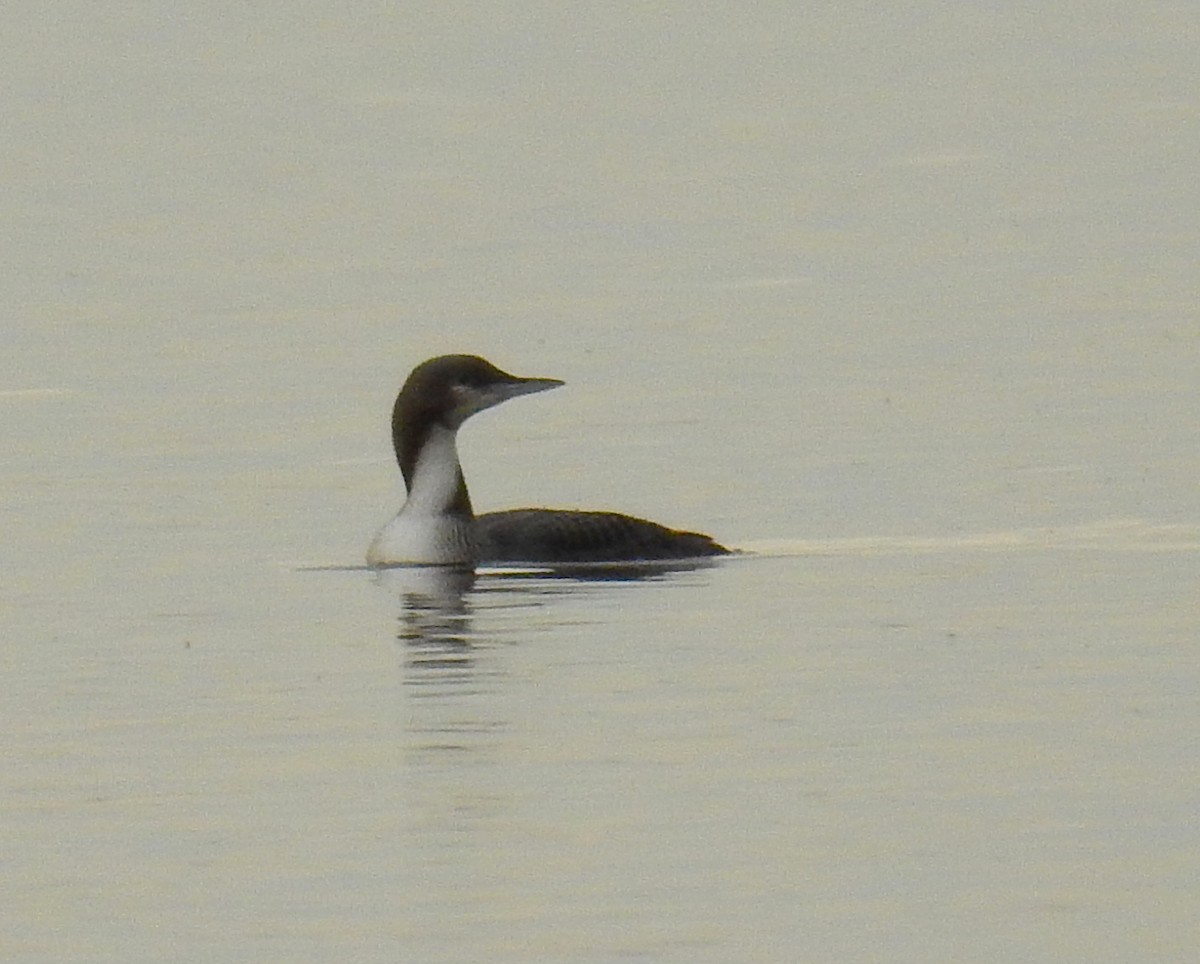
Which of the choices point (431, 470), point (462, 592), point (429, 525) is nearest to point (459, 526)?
point (429, 525)

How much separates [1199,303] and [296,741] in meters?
16.9

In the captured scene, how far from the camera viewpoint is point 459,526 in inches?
754

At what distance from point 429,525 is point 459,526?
0.54 feet

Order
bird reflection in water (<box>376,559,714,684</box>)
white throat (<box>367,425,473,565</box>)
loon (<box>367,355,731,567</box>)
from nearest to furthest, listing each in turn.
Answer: bird reflection in water (<box>376,559,714,684</box>) → loon (<box>367,355,731,567</box>) → white throat (<box>367,425,473,565</box>)

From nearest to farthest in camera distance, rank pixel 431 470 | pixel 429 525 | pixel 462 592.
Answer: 1. pixel 462 592
2. pixel 429 525
3. pixel 431 470

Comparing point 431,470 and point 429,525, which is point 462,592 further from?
point 431,470

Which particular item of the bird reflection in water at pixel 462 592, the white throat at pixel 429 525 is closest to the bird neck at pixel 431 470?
the white throat at pixel 429 525

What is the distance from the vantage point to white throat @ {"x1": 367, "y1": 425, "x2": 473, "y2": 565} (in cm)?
Answer: 1895

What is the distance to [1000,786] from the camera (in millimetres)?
11820

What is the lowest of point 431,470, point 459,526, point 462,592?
point 462,592

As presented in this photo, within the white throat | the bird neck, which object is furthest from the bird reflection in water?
the bird neck

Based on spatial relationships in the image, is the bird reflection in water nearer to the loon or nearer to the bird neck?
the loon

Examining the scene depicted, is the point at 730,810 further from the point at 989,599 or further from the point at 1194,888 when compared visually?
the point at 989,599

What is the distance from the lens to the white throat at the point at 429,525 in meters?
19.0
